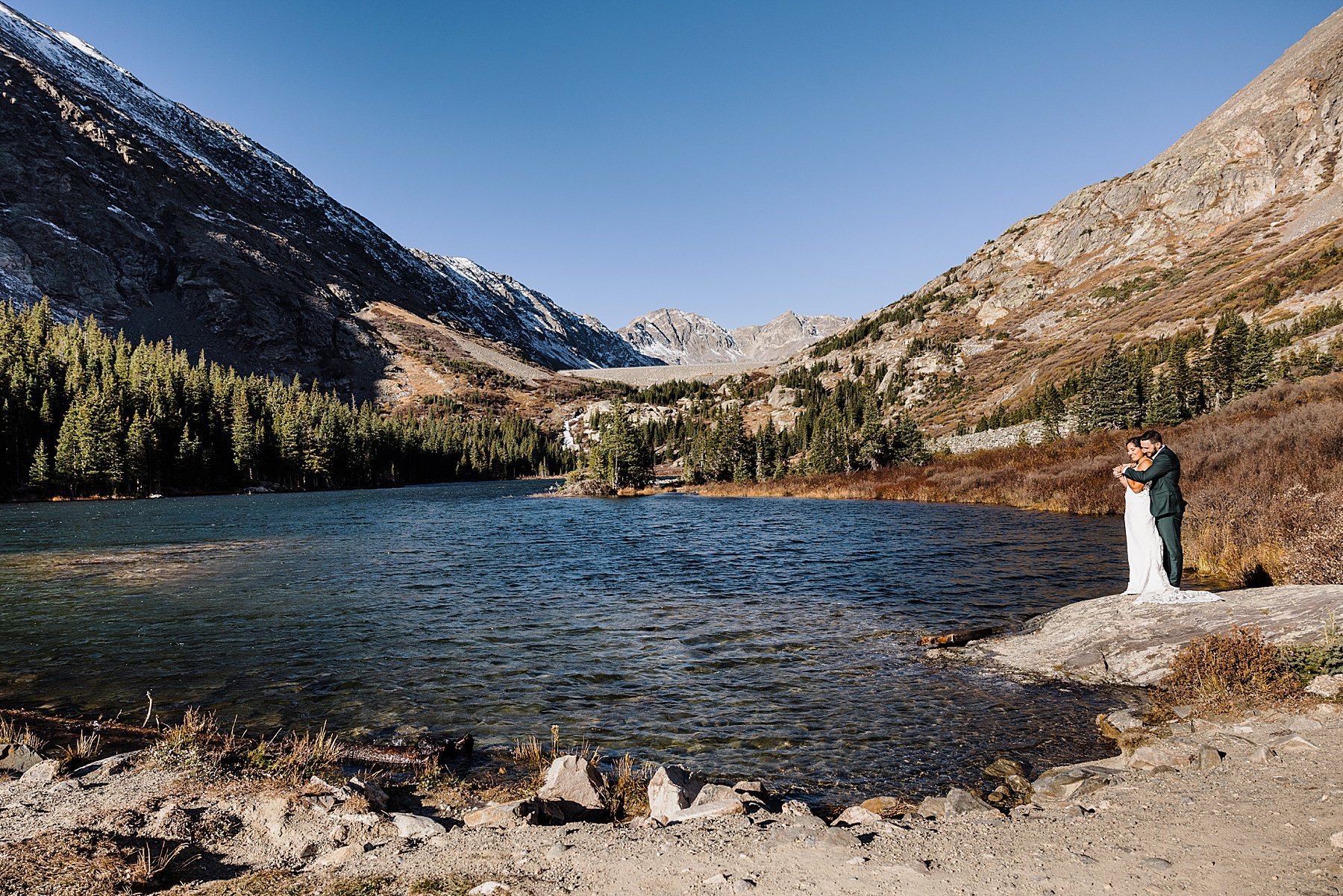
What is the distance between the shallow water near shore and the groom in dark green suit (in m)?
4.58

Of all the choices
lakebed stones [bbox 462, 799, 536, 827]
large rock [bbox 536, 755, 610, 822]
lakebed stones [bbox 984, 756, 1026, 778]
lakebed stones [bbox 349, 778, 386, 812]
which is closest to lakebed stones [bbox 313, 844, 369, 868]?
lakebed stones [bbox 349, 778, 386, 812]

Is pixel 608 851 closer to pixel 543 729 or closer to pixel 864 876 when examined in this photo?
pixel 864 876

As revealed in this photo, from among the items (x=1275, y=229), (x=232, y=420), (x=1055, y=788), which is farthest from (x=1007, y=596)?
(x=1275, y=229)

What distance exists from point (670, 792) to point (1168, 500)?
13392 millimetres

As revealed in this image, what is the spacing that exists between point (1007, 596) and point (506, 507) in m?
65.5

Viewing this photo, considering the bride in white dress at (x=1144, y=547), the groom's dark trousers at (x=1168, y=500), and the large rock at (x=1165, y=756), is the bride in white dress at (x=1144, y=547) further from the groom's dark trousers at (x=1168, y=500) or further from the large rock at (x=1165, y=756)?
the large rock at (x=1165, y=756)

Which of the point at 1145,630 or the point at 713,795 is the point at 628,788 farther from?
the point at 1145,630

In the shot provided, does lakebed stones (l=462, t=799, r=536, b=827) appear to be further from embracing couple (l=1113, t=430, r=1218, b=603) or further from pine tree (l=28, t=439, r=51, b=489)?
pine tree (l=28, t=439, r=51, b=489)

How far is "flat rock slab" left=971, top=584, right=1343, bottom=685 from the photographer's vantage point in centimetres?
1201

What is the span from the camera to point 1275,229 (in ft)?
511

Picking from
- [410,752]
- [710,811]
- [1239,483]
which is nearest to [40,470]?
[410,752]

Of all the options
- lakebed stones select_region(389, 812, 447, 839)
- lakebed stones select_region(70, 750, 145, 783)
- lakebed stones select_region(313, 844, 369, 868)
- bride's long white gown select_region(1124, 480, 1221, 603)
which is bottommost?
lakebed stones select_region(389, 812, 447, 839)

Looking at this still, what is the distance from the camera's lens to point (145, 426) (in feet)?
336

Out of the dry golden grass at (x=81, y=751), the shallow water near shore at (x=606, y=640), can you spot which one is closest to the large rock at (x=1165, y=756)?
the shallow water near shore at (x=606, y=640)
